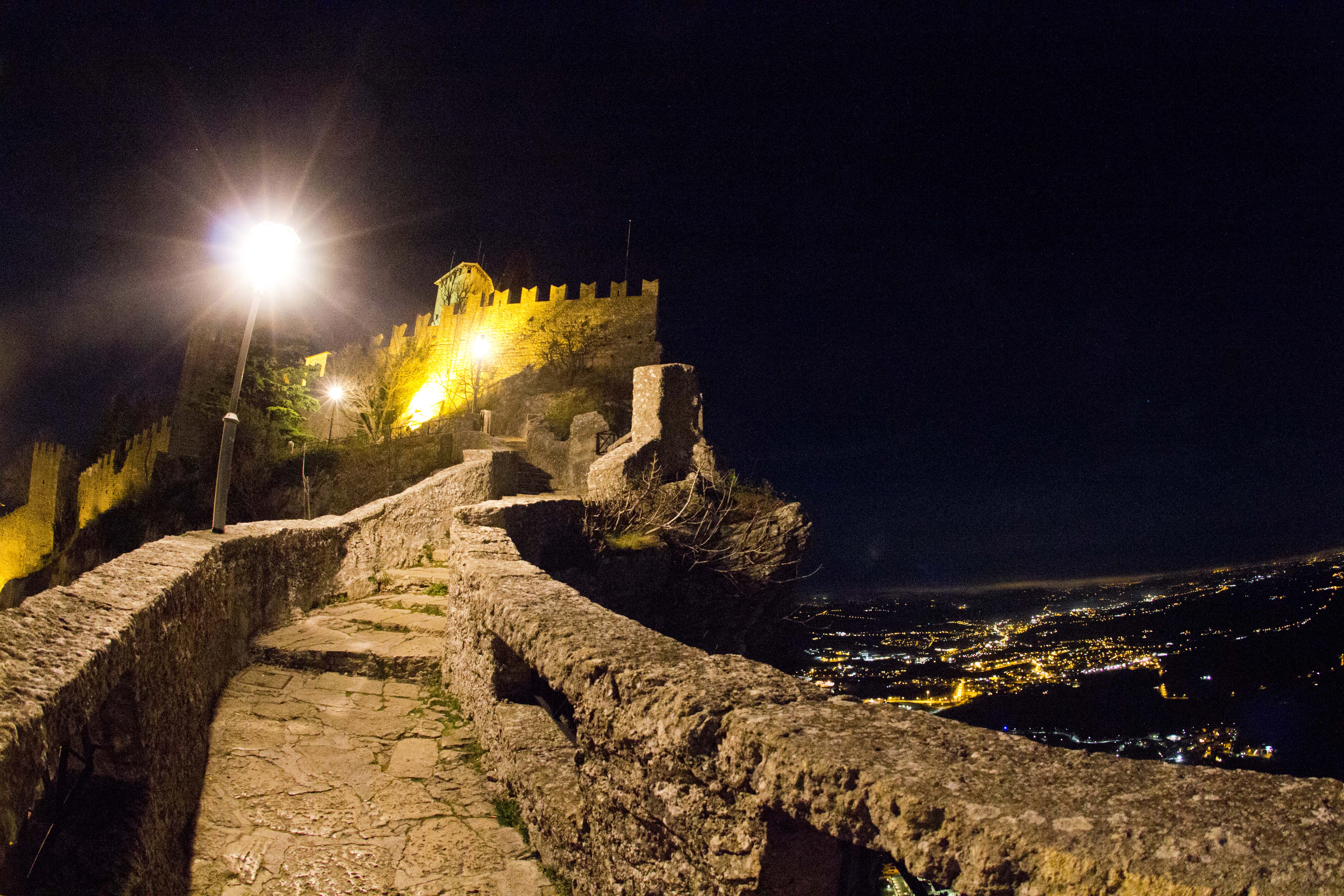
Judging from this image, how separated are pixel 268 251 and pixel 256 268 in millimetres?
196

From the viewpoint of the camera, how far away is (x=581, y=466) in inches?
678

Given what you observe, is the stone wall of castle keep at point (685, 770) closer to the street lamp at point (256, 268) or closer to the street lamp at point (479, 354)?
the street lamp at point (256, 268)

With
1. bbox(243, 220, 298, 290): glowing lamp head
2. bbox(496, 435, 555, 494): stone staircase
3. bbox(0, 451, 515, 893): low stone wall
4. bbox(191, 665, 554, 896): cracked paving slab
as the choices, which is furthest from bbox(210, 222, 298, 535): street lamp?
bbox(496, 435, 555, 494): stone staircase

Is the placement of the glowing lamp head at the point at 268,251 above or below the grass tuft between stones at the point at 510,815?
above

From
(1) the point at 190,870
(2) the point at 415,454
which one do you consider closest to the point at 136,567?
(1) the point at 190,870

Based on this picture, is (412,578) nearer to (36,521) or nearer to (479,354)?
(479,354)

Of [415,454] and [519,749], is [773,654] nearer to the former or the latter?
[415,454]

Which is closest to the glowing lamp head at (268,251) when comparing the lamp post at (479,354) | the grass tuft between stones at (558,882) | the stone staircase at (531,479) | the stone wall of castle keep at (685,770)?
the stone wall of castle keep at (685,770)

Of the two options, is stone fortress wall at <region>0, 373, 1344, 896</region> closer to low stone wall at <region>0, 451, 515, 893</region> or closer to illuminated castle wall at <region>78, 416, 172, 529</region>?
low stone wall at <region>0, 451, 515, 893</region>

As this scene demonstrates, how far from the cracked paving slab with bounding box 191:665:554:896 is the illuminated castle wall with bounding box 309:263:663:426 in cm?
2245

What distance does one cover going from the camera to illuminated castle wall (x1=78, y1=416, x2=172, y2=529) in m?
22.3

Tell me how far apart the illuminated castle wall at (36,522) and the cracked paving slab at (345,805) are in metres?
31.2

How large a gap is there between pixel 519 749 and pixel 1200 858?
122 inches

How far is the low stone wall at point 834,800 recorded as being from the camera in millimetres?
1229
